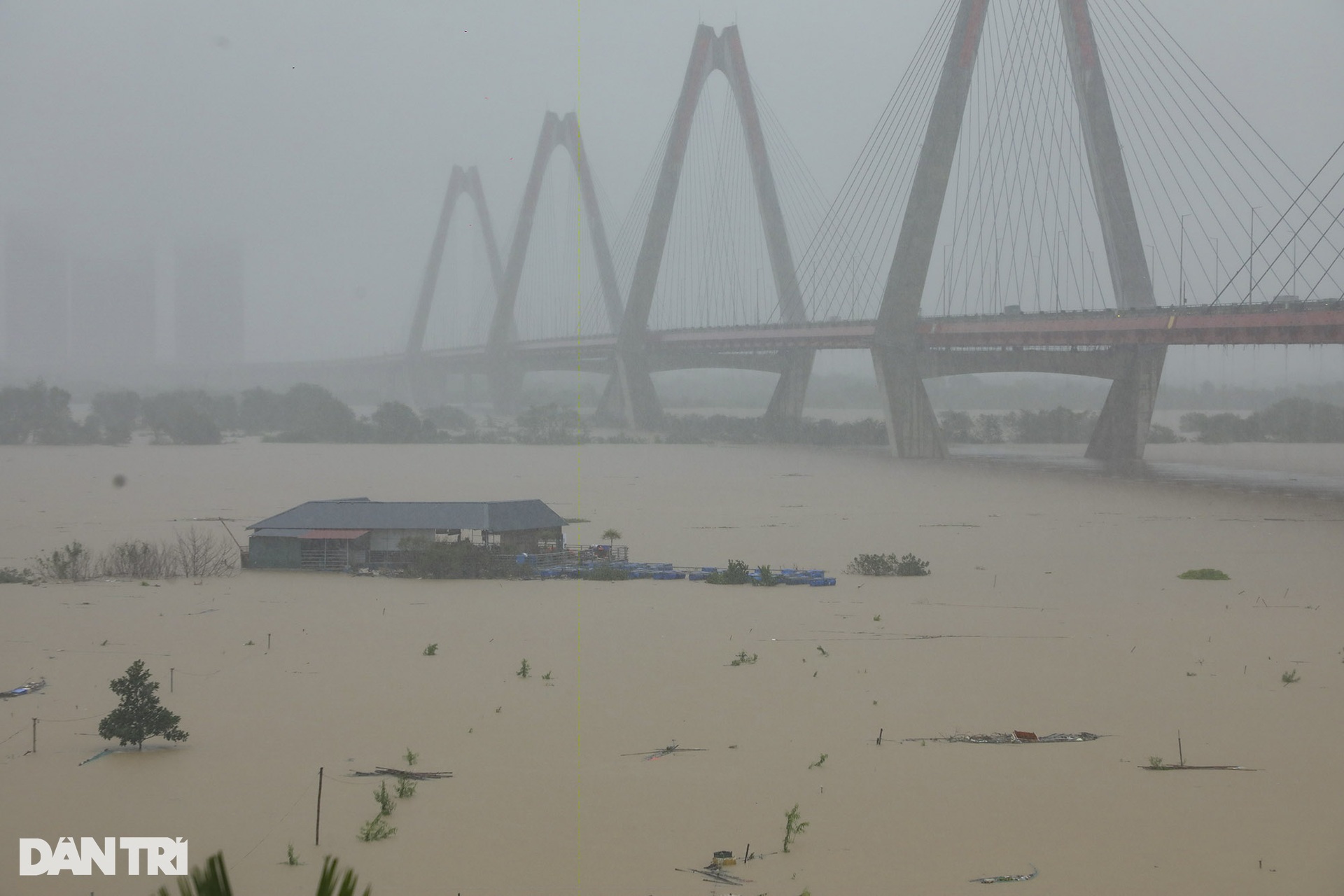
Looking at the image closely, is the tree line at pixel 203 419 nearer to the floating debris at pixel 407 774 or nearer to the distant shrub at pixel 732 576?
the distant shrub at pixel 732 576

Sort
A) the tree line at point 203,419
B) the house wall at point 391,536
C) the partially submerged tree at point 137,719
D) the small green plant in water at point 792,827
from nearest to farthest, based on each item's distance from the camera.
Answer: the small green plant in water at point 792,827, the partially submerged tree at point 137,719, the house wall at point 391,536, the tree line at point 203,419

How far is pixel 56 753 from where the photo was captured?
10.2 m

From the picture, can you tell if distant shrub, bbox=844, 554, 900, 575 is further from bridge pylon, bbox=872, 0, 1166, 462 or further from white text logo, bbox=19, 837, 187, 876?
bridge pylon, bbox=872, 0, 1166, 462

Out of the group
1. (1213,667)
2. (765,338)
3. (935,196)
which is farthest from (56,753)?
(765,338)

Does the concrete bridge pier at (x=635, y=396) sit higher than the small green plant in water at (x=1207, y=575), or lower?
higher

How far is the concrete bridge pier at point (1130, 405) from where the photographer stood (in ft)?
145

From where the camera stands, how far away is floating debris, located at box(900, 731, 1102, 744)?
34.9 feet

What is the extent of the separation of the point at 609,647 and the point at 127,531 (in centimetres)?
1564

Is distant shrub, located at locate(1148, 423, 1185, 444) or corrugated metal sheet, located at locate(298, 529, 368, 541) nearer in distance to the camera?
corrugated metal sheet, located at locate(298, 529, 368, 541)

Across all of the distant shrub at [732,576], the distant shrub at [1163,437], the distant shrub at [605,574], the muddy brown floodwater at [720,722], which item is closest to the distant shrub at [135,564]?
the muddy brown floodwater at [720,722]

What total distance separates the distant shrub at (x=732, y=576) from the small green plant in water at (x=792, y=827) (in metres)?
10.2

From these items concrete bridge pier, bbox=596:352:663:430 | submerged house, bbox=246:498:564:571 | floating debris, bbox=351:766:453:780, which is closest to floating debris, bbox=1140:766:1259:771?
floating debris, bbox=351:766:453:780

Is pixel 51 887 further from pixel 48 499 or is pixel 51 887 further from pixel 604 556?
pixel 48 499

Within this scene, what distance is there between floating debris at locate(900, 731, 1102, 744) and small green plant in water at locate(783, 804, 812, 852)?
219 centimetres
